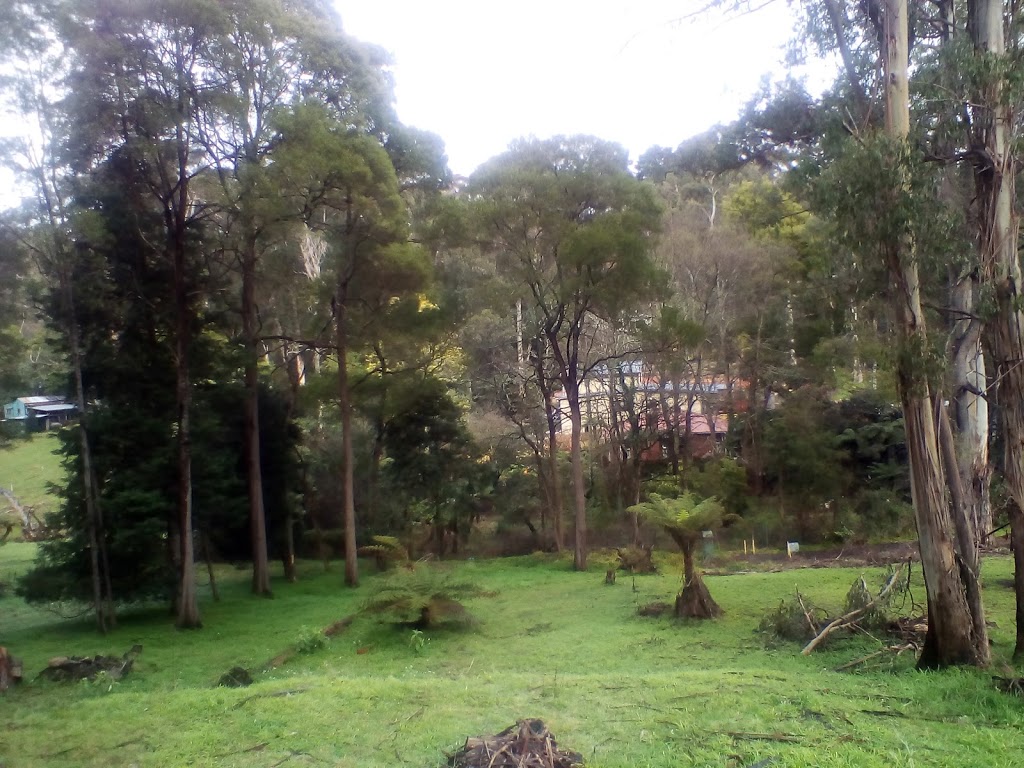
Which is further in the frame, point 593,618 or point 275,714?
point 593,618

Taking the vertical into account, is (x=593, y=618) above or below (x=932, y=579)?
below

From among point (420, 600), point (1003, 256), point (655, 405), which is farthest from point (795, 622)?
point (655, 405)

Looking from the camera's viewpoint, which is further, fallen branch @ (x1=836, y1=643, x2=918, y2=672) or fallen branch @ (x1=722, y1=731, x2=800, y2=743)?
fallen branch @ (x1=836, y1=643, x2=918, y2=672)

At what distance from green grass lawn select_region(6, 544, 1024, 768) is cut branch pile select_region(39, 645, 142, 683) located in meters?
0.20

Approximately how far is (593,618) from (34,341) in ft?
38.7

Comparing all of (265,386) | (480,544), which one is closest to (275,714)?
(265,386)

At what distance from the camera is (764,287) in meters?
24.6

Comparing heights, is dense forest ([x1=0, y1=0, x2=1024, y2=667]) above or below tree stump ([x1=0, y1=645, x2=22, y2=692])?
above

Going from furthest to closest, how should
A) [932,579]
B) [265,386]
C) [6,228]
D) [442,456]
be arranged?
[442,456], [265,386], [6,228], [932,579]

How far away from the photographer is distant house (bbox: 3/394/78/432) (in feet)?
49.6

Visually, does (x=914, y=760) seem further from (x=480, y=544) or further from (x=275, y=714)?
(x=480, y=544)

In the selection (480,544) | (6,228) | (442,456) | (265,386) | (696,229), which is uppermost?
(696,229)

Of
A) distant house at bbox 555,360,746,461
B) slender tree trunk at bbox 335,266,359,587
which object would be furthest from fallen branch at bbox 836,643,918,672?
distant house at bbox 555,360,746,461

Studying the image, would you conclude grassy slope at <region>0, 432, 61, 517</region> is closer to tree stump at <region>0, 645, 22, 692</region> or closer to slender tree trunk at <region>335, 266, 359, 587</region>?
slender tree trunk at <region>335, 266, 359, 587</region>
